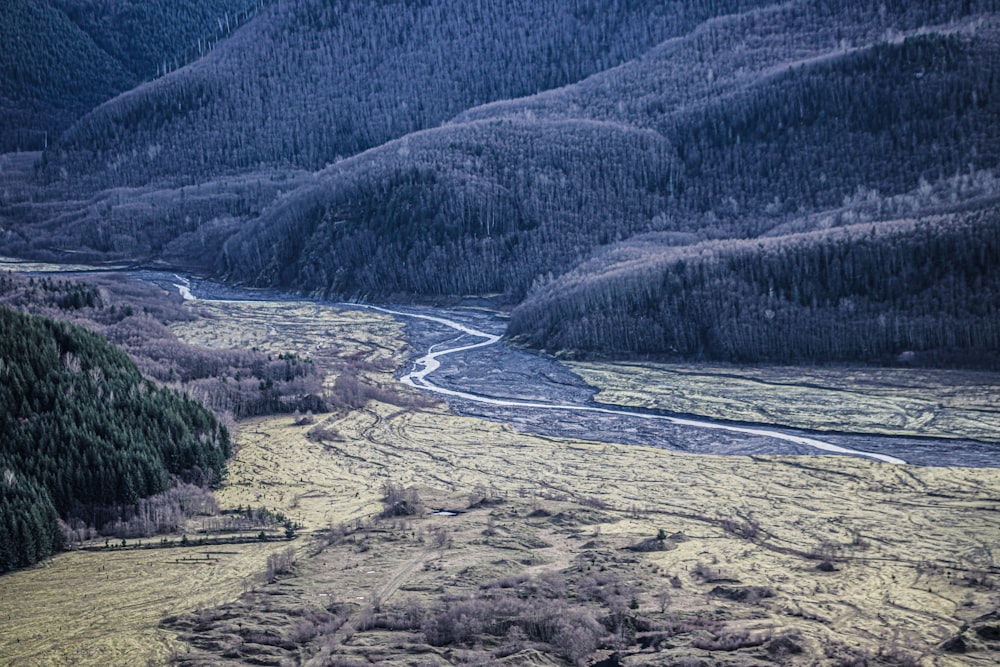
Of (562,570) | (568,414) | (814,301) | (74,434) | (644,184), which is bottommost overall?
(562,570)

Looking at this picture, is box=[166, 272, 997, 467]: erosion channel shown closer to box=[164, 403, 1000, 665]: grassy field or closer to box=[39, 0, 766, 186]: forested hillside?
box=[164, 403, 1000, 665]: grassy field

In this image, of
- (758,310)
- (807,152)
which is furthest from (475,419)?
(807,152)

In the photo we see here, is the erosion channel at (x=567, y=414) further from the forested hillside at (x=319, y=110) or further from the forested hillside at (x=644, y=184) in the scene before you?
the forested hillside at (x=319, y=110)

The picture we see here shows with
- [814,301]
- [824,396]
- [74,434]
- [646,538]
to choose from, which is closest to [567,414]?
[824,396]

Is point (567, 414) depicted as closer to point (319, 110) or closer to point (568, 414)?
point (568, 414)

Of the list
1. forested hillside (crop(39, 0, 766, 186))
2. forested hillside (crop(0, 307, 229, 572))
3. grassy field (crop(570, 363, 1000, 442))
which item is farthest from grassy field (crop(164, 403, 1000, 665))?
forested hillside (crop(39, 0, 766, 186))

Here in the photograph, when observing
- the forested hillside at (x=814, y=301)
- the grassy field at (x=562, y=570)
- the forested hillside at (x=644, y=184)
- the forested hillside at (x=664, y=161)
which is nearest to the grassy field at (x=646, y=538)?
the grassy field at (x=562, y=570)
